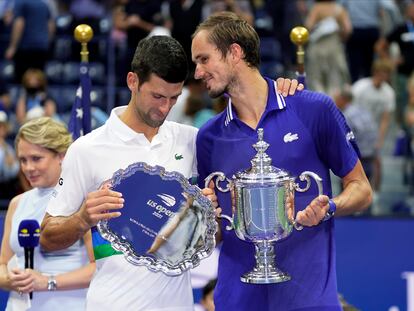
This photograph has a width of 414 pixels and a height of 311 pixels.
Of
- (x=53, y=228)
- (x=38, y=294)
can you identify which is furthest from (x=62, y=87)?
(x=53, y=228)

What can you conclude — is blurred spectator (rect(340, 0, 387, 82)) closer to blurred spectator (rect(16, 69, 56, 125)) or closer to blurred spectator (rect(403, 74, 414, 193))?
blurred spectator (rect(403, 74, 414, 193))

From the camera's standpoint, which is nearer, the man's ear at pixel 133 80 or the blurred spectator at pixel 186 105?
the man's ear at pixel 133 80

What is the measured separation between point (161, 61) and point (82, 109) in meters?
1.82

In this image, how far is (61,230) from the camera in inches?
185

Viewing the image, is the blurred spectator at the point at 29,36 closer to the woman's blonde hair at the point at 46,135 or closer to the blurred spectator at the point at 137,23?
the blurred spectator at the point at 137,23

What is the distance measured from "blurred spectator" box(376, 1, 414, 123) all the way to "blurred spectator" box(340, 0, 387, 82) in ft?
0.73

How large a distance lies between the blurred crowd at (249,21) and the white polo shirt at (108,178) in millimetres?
5810

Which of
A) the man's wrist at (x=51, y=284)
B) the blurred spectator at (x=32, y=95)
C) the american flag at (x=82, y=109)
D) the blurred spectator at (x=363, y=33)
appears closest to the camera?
the man's wrist at (x=51, y=284)

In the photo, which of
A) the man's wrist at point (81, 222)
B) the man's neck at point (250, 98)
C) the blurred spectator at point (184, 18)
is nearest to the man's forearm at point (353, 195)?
the man's neck at point (250, 98)

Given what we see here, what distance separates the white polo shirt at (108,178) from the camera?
4.64 meters

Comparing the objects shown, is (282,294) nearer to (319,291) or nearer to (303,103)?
(319,291)

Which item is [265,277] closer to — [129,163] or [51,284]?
[129,163]

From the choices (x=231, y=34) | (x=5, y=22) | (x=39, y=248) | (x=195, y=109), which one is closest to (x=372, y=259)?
(x=195, y=109)

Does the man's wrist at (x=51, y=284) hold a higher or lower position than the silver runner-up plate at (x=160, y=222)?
lower
